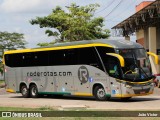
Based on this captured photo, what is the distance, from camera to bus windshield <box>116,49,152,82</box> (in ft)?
71.8

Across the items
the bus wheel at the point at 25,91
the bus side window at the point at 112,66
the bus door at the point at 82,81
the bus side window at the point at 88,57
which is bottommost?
the bus wheel at the point at 25,91

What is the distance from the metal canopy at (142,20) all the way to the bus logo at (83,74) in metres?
21.6

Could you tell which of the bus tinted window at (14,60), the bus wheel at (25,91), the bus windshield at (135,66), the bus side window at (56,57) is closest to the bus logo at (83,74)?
the bus side window at (56,57)

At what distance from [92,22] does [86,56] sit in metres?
29.6

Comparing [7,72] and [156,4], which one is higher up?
[156,4]

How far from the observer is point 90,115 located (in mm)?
14469

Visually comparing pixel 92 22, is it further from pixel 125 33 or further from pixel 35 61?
pixel 35 61

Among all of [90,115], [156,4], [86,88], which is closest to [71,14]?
[156,4]

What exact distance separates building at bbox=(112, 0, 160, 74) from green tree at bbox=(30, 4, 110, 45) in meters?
4.25

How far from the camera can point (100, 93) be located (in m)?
23.2

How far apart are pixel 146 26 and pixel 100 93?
33.6m

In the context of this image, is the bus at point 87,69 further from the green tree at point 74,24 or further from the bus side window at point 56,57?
the green tree at point 74,24

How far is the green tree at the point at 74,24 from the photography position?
50219 mm

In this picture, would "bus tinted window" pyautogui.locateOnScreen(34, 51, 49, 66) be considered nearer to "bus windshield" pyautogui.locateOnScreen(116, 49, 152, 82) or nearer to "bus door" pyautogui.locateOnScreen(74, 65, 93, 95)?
"bus door" pyautogui.locateOnScreen(74, 65, 93, 95)
